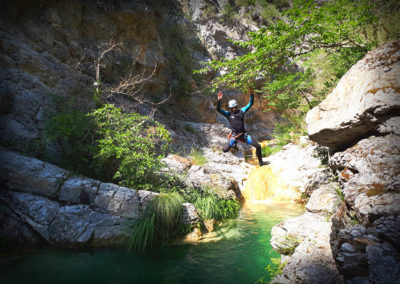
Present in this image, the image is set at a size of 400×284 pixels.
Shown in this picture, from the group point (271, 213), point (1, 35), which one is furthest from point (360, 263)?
point (1, 35)

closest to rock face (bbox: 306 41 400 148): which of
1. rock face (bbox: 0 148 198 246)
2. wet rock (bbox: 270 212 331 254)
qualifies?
wet rock (bbox: 270 212 331 254)

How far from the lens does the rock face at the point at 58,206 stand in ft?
13.0

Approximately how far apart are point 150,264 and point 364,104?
4.38 metres

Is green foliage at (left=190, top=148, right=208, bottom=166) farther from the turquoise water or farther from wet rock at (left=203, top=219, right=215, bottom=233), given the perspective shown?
the turquoise water

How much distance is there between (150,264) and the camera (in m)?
3.85

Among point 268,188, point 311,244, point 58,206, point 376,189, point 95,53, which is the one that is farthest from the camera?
point 95,53

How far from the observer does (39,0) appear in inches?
313

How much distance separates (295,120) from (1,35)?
12.4m

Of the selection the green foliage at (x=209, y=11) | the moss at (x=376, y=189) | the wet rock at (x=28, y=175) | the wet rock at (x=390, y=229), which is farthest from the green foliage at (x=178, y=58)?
the wet rock at (x=390, y=229)

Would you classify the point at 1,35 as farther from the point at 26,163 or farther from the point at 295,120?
the point at 295,120

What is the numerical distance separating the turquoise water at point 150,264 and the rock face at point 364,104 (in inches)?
107

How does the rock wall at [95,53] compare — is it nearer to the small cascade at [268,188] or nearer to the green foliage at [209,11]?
the green foliage at [209,11]

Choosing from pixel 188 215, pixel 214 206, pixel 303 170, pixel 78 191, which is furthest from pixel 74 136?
pixel 303 170

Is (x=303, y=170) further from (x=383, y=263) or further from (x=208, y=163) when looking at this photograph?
(x=383, y=263)
